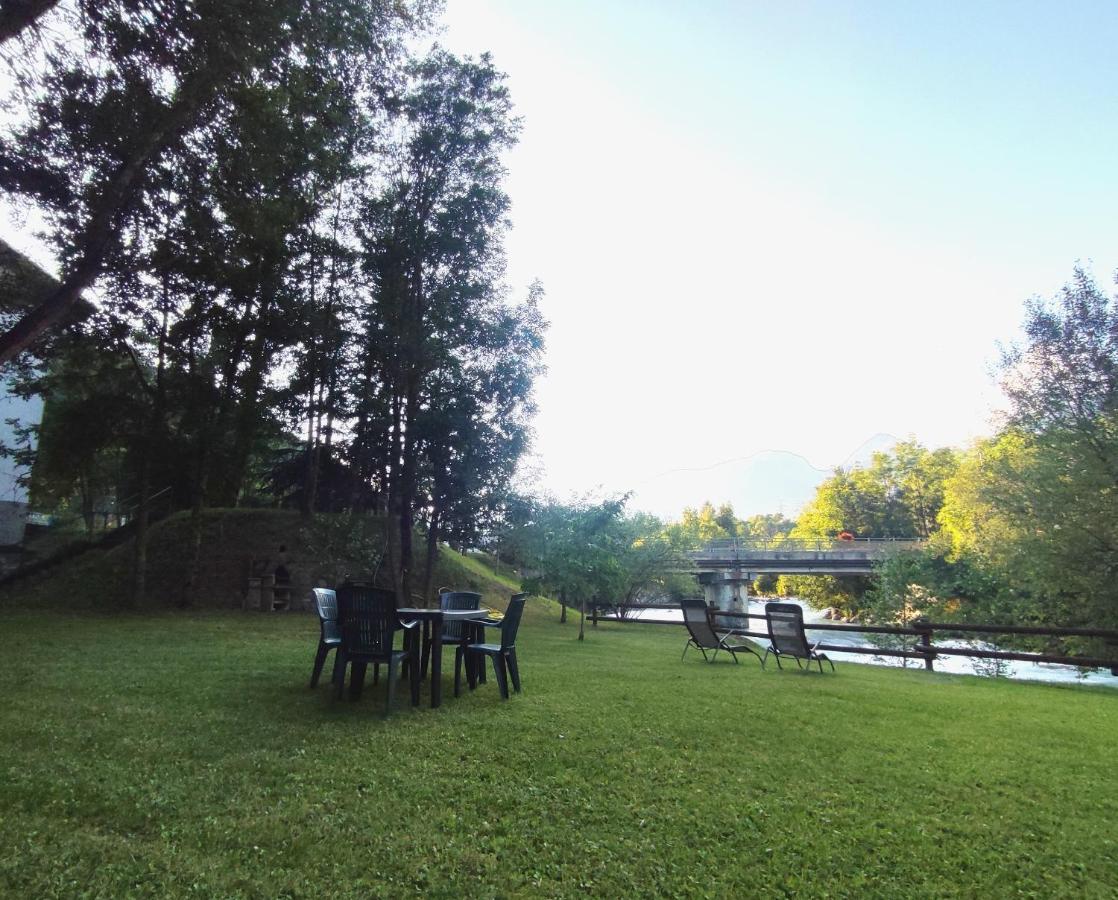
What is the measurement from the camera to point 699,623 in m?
9.42

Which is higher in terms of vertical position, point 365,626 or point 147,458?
point 147,458

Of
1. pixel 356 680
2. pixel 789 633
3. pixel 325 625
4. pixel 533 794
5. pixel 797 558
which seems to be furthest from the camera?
pixel 797 558

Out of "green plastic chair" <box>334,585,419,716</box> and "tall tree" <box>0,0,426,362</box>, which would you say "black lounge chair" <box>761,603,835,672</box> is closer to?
"green plastic chair" <box>334,585,419,716</box>

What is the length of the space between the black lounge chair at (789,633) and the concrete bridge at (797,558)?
20.8 meters

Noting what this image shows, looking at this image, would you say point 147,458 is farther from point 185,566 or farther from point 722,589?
point 722,589

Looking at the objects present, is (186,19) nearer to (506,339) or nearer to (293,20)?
(293,20)

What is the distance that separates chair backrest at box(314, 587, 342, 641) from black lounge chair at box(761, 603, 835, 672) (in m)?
6.35

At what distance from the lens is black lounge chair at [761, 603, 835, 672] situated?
28.4ft

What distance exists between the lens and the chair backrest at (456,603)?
6.46m

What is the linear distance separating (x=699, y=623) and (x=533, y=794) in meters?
A: 6.85

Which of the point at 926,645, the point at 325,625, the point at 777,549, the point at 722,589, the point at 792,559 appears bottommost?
the point at 722,589

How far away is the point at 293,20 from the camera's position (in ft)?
24.3

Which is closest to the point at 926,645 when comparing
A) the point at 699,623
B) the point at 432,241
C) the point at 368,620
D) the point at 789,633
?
the point at 789,633

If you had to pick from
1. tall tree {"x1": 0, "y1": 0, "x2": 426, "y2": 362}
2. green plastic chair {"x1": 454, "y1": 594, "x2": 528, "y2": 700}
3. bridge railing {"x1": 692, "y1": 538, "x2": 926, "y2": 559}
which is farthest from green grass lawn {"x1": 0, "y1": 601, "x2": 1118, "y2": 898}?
bridge railing {"x1": 692, "y1": 538, "x2": 926, "y2": 559}
